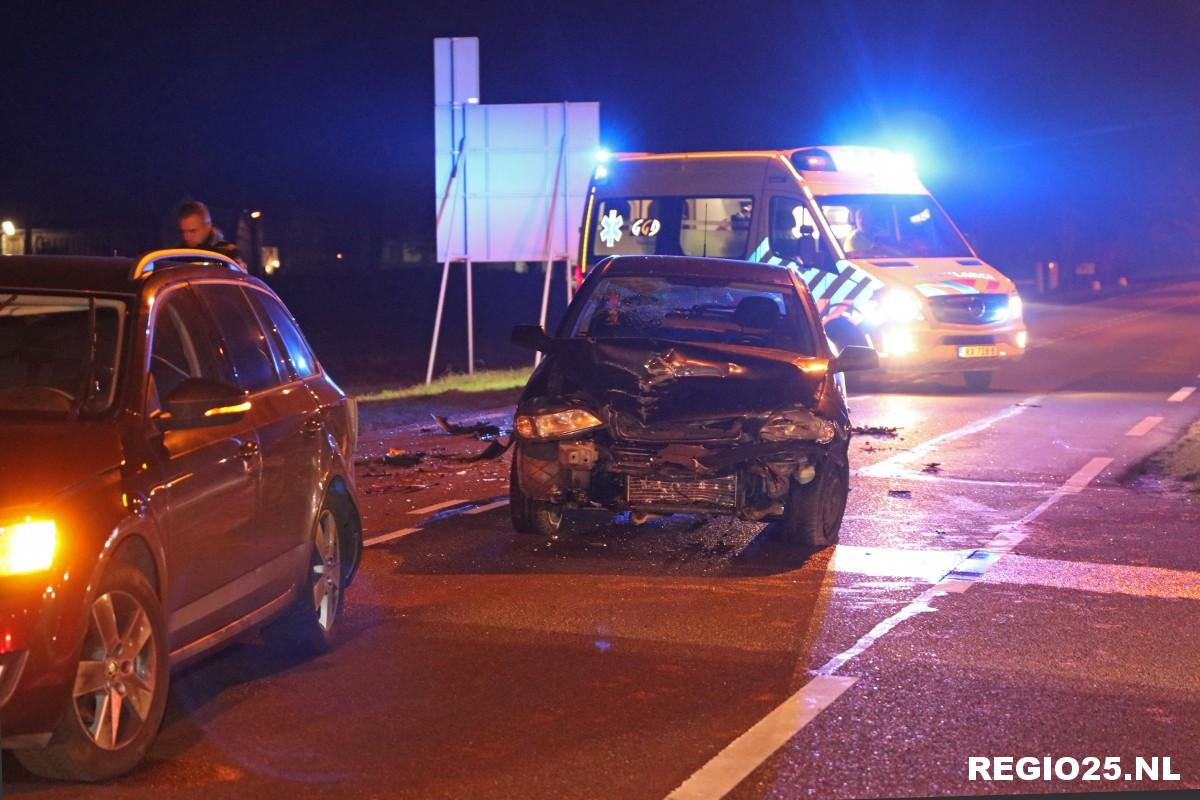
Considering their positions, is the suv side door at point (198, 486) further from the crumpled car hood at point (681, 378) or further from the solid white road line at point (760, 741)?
the crumpled car hood at point (681, 378)

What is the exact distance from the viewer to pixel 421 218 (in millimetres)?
70625

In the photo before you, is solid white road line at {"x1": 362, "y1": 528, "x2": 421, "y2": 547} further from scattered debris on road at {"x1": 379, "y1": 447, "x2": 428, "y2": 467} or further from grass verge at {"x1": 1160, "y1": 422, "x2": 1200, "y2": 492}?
grass verge at {"x1": 1160, "y1": 422, "x2": 1200, "y2": 492}

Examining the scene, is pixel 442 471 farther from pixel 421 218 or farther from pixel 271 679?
pixel 421 218

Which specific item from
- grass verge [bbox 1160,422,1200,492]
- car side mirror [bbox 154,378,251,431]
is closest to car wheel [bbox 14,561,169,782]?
car side mirror [bbox 154,378,251,431]

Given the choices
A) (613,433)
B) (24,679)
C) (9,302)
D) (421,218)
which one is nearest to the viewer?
(24,679)

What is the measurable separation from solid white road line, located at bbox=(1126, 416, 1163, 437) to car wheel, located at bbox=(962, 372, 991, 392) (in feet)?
13.2

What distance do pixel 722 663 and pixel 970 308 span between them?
14835mm

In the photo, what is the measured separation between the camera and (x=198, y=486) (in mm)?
5879

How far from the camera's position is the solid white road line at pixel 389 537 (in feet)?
33.0

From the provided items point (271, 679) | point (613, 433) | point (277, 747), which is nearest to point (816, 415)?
point (613, 433)

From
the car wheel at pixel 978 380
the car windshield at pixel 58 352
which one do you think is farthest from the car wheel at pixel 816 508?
the car wheel at pixel 978 380

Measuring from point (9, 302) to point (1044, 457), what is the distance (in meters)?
10.2

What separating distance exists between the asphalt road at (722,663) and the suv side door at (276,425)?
579 mm

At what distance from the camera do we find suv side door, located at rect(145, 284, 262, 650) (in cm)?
571
